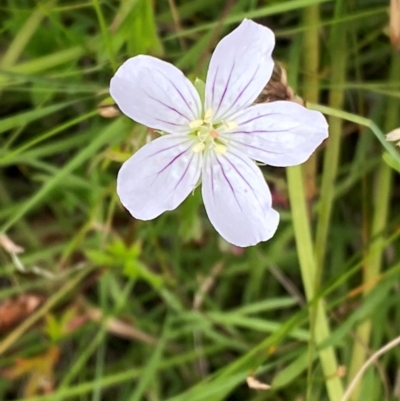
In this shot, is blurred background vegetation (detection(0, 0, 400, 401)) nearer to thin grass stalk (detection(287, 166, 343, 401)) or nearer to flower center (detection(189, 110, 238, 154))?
thin grass stalk (detection(287, 166, 343, 401))

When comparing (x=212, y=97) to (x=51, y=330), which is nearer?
(x=212, y=97)

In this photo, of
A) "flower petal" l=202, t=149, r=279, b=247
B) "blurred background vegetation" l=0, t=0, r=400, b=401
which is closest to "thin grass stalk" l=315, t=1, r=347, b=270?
"blurred background vegetation" l=0, t=0, r=400, b=401

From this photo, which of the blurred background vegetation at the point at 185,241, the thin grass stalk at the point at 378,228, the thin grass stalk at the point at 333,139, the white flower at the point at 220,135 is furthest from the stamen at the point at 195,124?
the thin grass stalk at the point at 378,228

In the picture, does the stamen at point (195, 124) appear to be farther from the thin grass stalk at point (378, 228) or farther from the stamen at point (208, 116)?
the thin grass stalk at point (378, 228)

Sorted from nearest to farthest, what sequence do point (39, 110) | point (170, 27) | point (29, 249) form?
point (39, 110) < point (170, 27) < point (29, 249)

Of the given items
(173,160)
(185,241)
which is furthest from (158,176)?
(185,241)

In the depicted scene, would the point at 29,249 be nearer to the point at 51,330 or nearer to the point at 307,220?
the point at 51,330

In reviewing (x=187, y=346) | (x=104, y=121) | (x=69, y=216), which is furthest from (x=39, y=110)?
(x=187, y=346)
